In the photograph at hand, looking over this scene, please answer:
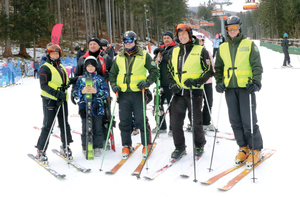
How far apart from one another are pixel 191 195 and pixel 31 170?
2.45m

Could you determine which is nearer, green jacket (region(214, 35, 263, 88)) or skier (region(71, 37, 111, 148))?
green jacket (region(214, 35, 263, 88))

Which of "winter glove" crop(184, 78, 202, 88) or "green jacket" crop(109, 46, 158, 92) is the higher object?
"green jacket" crop(109, 46, 158, 92)

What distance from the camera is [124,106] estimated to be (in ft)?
15.2

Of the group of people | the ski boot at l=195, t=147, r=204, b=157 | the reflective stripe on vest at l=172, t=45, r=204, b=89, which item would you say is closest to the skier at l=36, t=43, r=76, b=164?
the group of people

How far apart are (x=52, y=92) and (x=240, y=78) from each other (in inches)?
Result: 104

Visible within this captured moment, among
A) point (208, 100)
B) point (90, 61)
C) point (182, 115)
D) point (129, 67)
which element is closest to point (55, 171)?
point (90, 61)

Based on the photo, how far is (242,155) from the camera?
4.23m

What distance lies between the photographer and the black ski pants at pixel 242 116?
4051 millimetres

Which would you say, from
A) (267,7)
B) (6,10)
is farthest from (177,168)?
(267,7)

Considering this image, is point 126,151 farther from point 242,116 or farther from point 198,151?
point 242,116

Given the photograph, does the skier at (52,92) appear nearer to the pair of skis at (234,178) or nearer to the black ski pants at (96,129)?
the black ski pants at (96,129)

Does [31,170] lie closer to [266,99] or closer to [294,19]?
[266,99]

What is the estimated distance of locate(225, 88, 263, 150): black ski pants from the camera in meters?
4.05

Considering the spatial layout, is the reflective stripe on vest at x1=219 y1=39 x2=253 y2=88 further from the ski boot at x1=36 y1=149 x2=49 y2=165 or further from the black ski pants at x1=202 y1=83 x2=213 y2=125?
the ski boot at x1=36 y1=149 x2=49 y2=165
